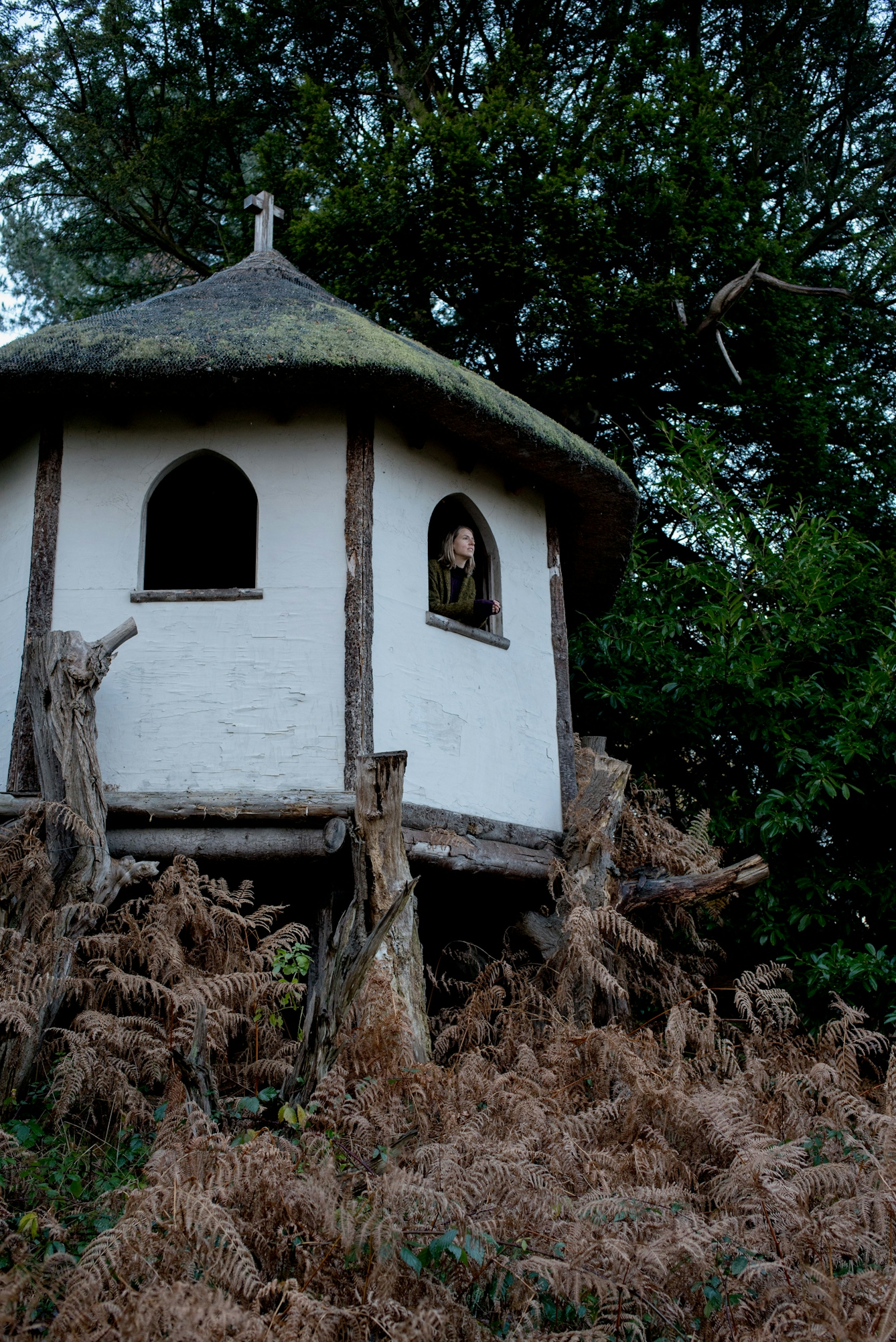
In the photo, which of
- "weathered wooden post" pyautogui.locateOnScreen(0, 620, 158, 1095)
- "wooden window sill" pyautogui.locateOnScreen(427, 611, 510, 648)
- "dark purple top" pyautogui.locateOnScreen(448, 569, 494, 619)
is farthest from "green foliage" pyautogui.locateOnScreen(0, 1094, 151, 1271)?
"dark purple top" pyautogui.locateOnScreen(448, 569, 494, 619)

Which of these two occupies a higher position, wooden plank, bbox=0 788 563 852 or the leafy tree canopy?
the leafy tree canopy

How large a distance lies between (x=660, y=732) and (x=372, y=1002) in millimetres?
5756

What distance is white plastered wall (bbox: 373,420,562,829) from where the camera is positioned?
741cm

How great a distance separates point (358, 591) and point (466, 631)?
0.90 meters

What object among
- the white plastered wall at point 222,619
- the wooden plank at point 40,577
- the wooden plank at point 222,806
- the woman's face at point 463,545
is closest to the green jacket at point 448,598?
the woman's face at point 463,545

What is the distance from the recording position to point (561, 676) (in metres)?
8.70

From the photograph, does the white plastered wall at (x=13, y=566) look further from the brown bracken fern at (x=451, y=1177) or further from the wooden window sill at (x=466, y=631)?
the wooden window sill at (x=466, y=631)

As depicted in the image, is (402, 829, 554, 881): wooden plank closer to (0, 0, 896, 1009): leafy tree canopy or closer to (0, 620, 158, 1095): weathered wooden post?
(0, 620, 158, 1095): weathered wooden post

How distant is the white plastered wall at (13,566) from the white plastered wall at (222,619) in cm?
18

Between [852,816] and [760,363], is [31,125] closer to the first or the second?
[760,363]

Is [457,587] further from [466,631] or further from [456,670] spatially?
[456,670]

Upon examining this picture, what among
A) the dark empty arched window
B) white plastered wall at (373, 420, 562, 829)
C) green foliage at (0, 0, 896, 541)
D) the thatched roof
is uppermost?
green foliage at (0, 0, 896, 541)

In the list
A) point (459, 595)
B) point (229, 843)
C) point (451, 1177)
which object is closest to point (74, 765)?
point (229, 843)

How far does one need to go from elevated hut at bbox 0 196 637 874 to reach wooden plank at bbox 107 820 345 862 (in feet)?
0.13
